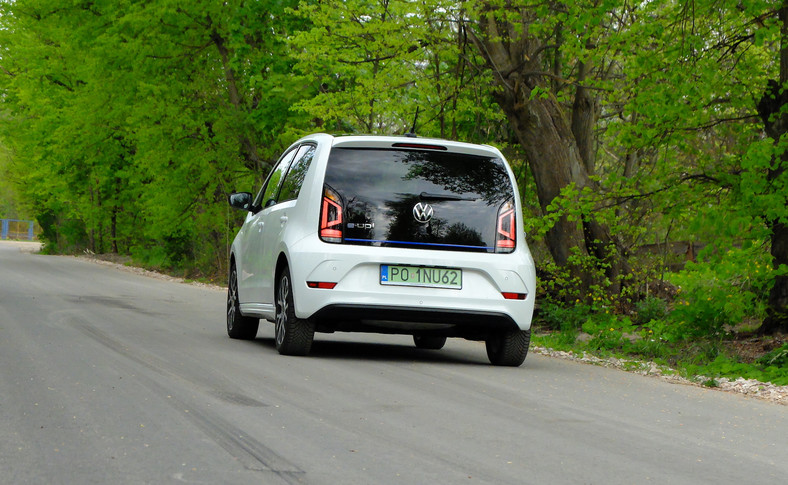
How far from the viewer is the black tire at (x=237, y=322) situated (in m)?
12.0

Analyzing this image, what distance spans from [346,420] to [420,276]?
3.11 m

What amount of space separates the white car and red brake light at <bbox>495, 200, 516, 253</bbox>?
1 centimetres

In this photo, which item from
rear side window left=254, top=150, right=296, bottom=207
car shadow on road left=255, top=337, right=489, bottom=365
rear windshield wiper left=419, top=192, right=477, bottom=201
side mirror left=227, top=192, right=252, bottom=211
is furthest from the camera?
side mirror left=227, top=192, right=252, bottom=211

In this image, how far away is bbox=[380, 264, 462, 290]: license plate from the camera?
30.8 feet

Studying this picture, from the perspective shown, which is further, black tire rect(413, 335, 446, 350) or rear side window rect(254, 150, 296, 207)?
black tire rect(413, 335, 446, 350)

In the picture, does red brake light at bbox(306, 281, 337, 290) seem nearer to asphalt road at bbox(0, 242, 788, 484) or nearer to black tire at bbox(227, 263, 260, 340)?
asphalt road at bbox(0, 242, 788, 484)

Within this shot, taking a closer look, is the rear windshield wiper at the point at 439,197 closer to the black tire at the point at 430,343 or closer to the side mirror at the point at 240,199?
the side mirror at the point at 240,199

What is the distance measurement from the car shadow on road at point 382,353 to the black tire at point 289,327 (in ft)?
0.83

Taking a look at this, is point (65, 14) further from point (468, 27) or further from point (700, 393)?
point (700, 393)

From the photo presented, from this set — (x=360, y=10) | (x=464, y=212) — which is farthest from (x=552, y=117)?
(x=464, y=212)

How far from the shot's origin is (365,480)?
4.89m

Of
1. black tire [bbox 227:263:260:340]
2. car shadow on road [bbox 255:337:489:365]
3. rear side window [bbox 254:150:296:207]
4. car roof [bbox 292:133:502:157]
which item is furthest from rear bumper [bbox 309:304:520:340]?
black tire [bbox 227:263:260:340]

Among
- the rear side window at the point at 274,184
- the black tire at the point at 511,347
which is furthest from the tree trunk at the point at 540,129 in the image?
the black tire at the point at 511,347

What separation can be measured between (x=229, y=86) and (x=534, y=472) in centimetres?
2626
